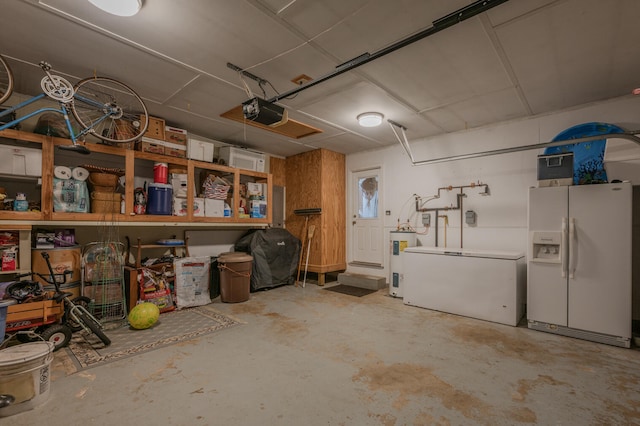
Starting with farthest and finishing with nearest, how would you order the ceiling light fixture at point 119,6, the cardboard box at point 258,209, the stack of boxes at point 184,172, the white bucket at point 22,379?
the cardboard box at point 258,209
the stack of boxes at point 184,172
the ceiling light fixture at point 119,6
the white bucket at point 22,379

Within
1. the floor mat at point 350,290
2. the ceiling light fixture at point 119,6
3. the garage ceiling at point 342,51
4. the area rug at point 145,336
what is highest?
the garage ceiling at point 342,51

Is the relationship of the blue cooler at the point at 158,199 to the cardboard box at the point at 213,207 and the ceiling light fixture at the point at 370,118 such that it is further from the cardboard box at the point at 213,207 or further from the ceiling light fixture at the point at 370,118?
the ceiling light fixture at the point at 370,118

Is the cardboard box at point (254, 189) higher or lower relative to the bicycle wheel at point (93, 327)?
higher

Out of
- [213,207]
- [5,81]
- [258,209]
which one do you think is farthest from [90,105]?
[258,209]

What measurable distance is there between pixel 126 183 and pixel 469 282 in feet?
15.3

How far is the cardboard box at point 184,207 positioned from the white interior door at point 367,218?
10.3 ft

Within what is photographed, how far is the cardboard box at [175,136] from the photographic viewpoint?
13.7 feet

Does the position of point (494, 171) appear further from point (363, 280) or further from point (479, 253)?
point (363, 280)

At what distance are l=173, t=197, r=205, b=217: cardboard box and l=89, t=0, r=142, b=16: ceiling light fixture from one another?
2564 mm

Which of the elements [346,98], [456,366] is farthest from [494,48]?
[456,366]

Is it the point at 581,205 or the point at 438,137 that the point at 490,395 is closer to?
the point at 581,205

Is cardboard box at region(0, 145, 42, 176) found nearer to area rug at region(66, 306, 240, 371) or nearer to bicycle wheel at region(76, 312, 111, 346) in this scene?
bicycle wheel at region(76, 312, 111, 346)

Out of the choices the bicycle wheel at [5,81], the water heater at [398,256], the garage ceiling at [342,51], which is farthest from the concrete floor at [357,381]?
the garage ceiling at [342,51]

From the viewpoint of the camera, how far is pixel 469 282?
3.77 m
